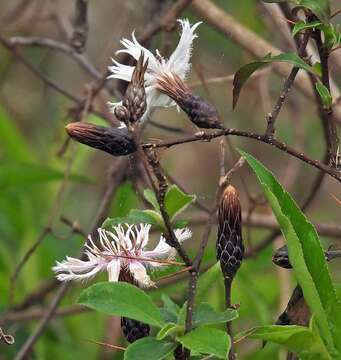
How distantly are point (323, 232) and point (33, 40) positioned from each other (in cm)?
74

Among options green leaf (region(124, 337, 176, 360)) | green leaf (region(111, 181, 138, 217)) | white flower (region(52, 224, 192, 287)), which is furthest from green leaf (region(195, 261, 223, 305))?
green leaf (region(111, 181, 138, 217))

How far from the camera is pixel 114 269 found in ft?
3.69

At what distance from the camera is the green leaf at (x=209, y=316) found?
1.06 metres

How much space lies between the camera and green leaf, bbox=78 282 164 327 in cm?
103

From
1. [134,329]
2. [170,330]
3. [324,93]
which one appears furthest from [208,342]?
[324,93]

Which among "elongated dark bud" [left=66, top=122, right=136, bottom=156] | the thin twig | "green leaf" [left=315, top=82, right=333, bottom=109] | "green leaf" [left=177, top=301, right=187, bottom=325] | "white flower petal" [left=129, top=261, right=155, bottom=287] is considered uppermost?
"green leaf" [left=315, top=82, right=333, bottom=109]

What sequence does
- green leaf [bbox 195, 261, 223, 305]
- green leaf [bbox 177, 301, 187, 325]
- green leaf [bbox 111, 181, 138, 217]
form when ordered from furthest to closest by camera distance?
green leaf [bbox 111, 181, 138, 217] < green leaf [bbox 195, 261, 223, 305] < green leaf [bbox 177, 301, 187, 325]

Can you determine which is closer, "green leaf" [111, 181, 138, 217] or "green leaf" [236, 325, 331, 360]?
"green leaf" [236, 325, 331, 360]

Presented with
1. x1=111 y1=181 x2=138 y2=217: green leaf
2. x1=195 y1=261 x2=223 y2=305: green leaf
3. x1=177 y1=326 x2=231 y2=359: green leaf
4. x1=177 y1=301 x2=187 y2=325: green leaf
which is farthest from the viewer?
x1=111 y1=181 x2=138 y2=217: green leaf

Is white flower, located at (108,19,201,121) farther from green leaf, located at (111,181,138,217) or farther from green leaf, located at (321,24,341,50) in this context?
green leaf, located at (111,181,138,217)

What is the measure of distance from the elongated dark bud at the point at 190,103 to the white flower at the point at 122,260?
14 centimetres

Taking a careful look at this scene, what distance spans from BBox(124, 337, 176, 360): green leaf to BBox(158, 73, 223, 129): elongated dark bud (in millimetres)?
253

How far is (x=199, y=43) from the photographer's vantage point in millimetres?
3459

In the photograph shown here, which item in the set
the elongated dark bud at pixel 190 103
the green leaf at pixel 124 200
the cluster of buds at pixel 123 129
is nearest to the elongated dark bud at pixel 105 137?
the cluster of buds at pixel 123 129
